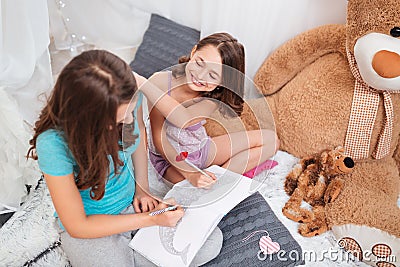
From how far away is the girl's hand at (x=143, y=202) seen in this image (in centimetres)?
110

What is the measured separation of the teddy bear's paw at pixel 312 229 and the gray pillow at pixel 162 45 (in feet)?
2.16

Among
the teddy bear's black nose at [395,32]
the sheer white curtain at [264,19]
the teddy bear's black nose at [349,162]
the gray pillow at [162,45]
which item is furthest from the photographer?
the gray pillow at [162,45]

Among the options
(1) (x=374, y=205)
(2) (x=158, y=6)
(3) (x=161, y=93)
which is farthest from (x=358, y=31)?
(2) (x=158, y=6)

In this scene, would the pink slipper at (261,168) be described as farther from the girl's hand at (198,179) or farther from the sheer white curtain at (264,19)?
the sheer white curtain at (264,19)

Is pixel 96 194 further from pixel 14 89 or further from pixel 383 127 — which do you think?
pixel 383 127

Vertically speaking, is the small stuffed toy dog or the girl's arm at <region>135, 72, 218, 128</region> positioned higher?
the girl's arm at <region>135, 72, 218, 128</region>

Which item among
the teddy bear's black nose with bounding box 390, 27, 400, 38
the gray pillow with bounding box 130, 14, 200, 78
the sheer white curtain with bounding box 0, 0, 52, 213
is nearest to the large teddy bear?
the teddy bear's black nose with bounding box 390, 27, 400, 38

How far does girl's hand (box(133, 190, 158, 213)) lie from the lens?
110 cm

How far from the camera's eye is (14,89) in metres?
1.47

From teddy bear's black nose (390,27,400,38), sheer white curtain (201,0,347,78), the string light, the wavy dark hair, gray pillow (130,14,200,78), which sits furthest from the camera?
the string light

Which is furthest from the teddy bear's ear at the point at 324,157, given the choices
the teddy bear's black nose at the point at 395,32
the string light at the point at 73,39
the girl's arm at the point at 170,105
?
the string light at the point at 73,39

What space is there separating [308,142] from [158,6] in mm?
713

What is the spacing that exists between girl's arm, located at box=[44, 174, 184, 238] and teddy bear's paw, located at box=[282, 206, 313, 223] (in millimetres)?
381

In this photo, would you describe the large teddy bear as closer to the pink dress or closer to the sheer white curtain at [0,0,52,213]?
the pink dress
